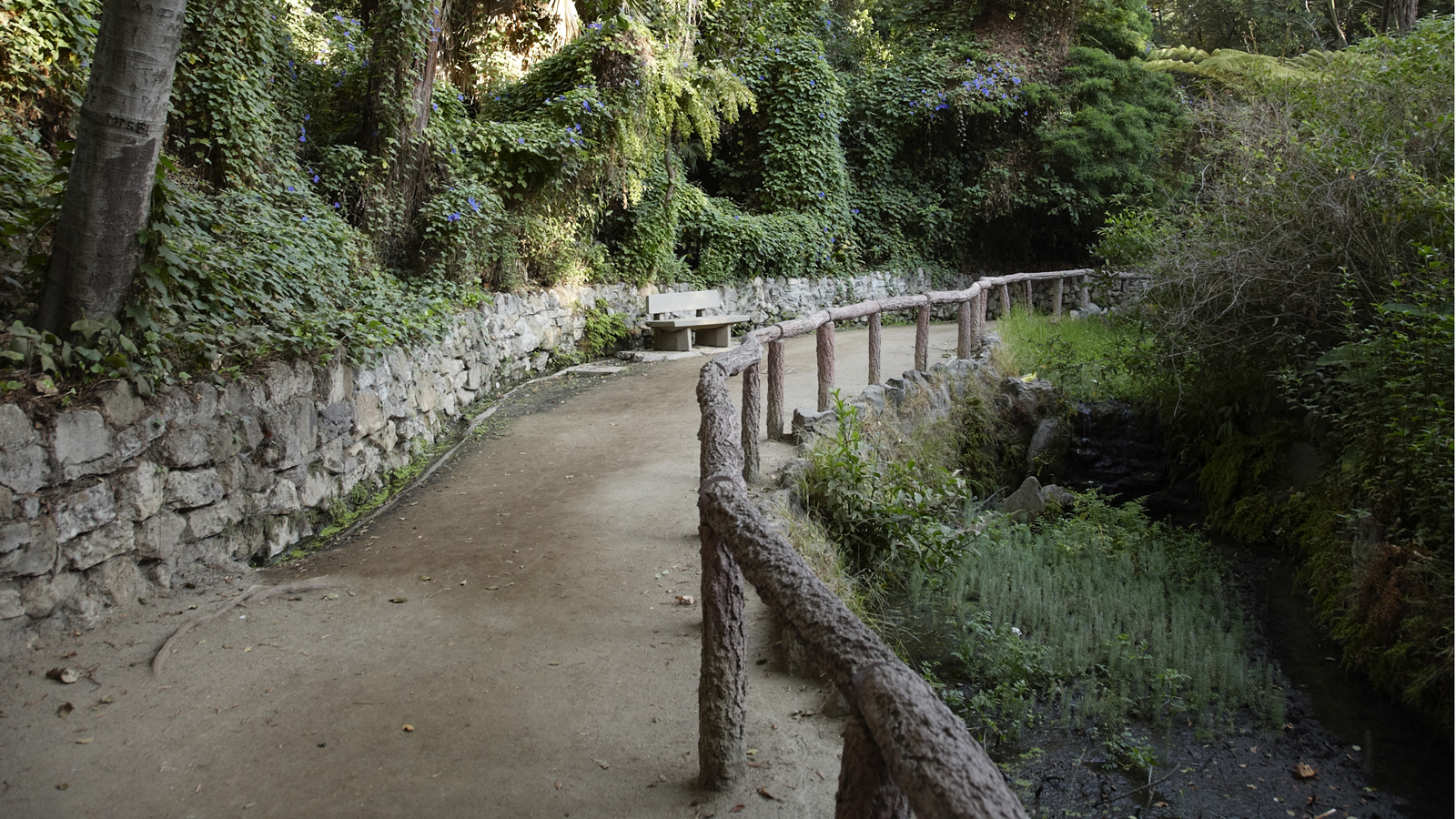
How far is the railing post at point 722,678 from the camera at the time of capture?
8.91 ft

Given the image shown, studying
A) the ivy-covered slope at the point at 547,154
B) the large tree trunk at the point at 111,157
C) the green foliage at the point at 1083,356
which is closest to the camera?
the large tree trunk at the point at 111,157

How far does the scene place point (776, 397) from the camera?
6352mm

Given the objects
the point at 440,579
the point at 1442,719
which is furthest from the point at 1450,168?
the point at 440,579

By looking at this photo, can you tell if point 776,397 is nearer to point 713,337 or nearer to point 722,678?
point 722,678

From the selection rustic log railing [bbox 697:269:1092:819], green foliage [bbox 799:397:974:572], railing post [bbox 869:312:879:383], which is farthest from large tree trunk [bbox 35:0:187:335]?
railing post [bbox 869:312:879:383]

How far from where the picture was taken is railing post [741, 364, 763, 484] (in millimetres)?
5375

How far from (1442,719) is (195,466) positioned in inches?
232

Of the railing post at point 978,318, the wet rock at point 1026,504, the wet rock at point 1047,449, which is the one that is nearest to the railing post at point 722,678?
the wet rock at point 1026,504

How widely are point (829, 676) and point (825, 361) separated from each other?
4873 mm

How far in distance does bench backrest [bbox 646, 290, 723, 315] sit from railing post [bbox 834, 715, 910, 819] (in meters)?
10.3

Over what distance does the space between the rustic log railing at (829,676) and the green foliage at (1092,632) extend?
151cm

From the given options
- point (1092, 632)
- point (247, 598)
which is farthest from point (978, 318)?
point (247, 598)

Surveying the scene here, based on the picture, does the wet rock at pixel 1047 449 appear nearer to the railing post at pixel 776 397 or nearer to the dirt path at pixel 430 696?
the railing post at pixel 776 397

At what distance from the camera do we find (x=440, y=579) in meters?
4.45
